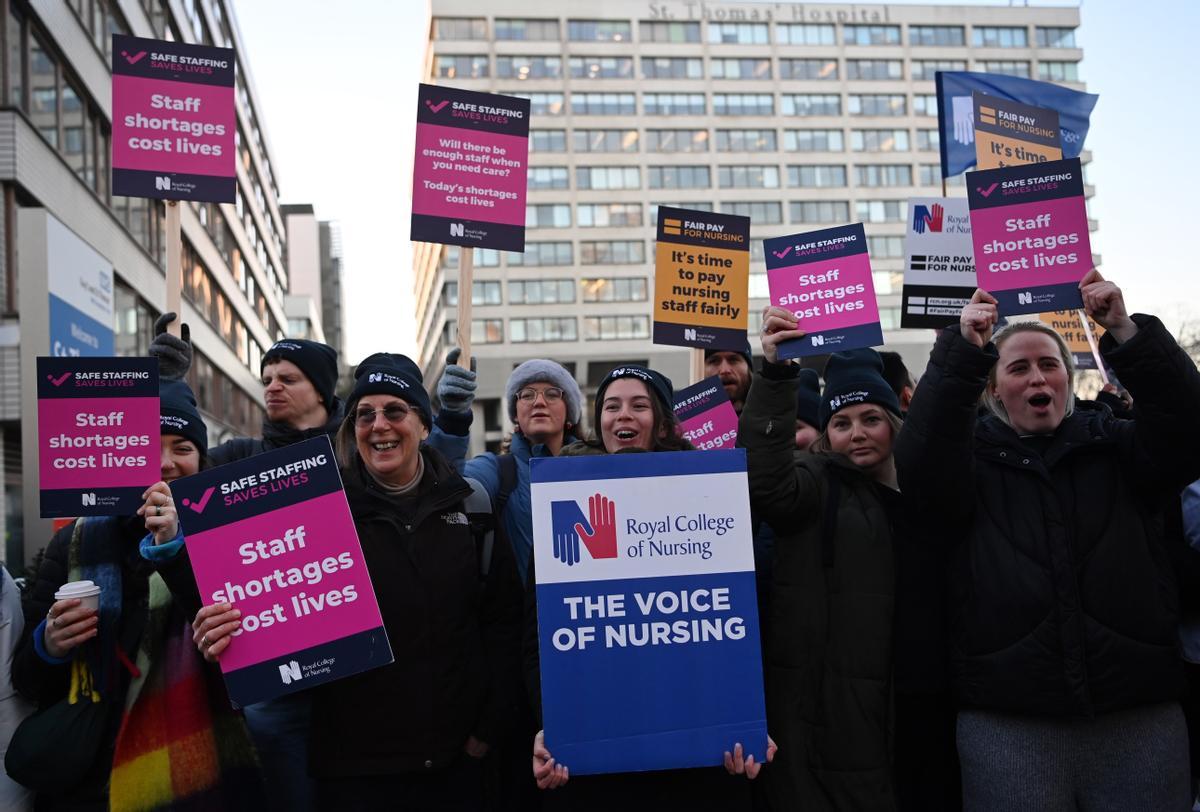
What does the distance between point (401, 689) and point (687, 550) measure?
1.05m

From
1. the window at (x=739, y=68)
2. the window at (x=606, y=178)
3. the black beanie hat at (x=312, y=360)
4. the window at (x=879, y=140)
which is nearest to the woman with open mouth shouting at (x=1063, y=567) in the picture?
the black beanie hat at (x=312, y=360)

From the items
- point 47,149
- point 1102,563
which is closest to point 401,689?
point 1102,563

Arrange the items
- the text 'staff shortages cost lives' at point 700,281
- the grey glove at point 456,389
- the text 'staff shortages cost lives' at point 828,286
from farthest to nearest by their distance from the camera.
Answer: the text 'staff shortages cost lives' at point 700,281
the text 'staff shortages cost lives' at point 828,286
the grey glove at point 456,389

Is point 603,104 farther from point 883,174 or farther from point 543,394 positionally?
point 543,394

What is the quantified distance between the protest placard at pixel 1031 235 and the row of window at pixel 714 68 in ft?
175

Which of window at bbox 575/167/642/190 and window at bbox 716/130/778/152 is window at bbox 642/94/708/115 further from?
window at bbox 575/167/642/190

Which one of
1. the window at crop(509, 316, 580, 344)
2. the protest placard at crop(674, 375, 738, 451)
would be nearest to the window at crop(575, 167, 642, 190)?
the window at crop(509, 316, 580, 344)

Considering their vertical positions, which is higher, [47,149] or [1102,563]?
[47,149]

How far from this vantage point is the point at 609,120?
5559 cm

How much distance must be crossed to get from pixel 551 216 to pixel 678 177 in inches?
317

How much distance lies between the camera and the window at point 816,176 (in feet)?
188

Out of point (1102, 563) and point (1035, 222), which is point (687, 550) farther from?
point (1035, 222)

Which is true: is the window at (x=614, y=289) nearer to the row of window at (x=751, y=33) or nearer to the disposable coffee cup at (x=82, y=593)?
the row of window at (x=751, y=33)

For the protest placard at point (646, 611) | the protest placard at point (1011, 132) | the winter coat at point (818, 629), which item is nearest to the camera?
the protest placard at point (646, 611)
